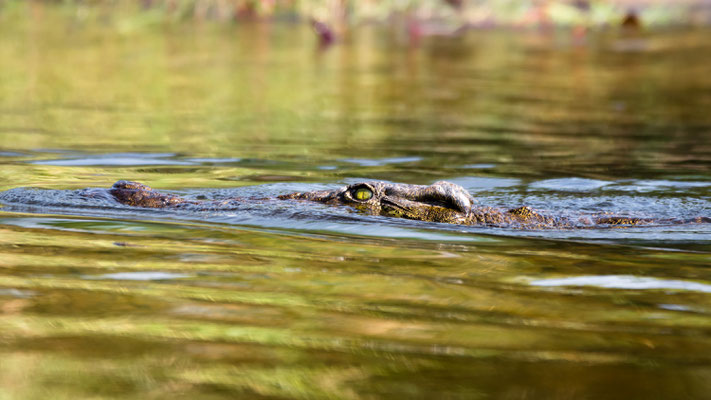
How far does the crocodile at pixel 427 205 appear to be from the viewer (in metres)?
5.68

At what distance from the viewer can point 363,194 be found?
227 inches

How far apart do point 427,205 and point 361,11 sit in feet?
81.5

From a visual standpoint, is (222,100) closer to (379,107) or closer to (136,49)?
(379,107)

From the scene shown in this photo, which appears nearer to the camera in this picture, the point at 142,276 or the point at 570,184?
the point at 142,276

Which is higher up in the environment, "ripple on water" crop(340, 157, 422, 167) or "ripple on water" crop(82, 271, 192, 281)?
"ripple on water" crop(82, 271, 192, 281)

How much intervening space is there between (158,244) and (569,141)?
6.62 meters

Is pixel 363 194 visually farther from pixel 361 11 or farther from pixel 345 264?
Result: pixel 361 11

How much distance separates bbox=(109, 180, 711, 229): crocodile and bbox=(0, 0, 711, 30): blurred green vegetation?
14546 mm

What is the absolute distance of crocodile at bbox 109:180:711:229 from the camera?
5.68 m

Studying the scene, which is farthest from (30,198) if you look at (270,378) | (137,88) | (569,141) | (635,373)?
(137,88)

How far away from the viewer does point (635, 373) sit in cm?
296

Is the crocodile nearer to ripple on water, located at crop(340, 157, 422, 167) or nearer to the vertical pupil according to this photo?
the vertical pupil

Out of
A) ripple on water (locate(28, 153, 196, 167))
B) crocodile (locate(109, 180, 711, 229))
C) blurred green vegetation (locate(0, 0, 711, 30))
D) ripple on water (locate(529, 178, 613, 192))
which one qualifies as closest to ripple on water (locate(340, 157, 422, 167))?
ripple on water (locate(28, 153, 196, 167))

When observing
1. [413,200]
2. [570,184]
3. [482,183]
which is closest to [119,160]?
[482,183]
